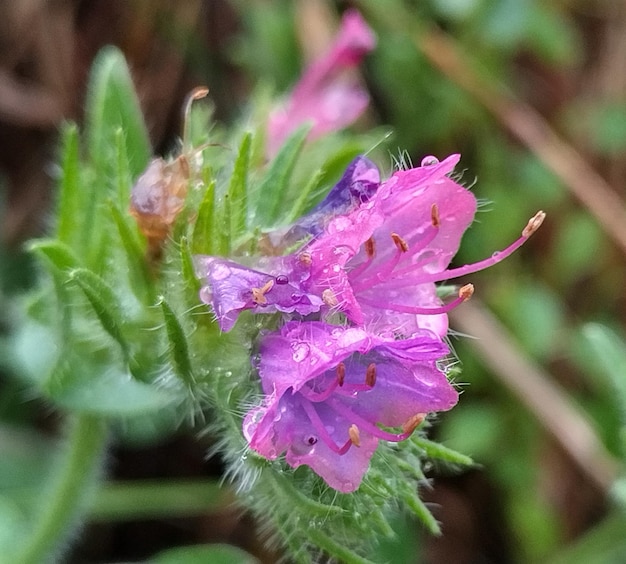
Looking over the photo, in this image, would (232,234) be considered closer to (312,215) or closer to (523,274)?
(312,215)

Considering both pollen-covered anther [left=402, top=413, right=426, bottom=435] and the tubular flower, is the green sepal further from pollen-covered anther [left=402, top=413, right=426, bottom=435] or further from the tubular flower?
pollen-covered anther [left=402, top=413, right=426, bottom=435]

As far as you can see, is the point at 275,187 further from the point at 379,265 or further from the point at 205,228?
the point at 379,265

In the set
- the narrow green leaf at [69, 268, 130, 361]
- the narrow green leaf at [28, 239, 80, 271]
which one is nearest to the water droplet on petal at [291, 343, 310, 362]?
the narrow green leaf at [69, 268, 130, 361]

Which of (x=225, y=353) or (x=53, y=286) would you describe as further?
(x=53, y=286)

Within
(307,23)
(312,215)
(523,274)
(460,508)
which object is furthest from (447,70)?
(312,215)

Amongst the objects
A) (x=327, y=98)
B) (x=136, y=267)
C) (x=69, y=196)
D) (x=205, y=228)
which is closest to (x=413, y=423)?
(x=205, y=228)

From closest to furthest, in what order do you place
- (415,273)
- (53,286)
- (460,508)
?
(415,273), (53,286), (460,508)

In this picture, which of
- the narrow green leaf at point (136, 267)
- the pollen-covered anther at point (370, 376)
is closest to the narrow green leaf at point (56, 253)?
the narrow green leaf at point (136, 267)
